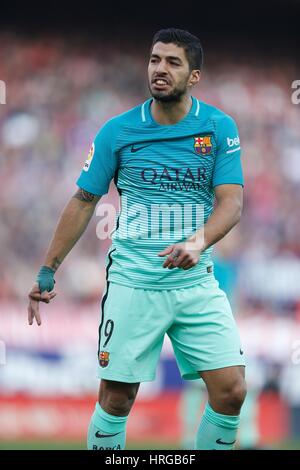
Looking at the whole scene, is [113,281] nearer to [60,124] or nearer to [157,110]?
[157,110]

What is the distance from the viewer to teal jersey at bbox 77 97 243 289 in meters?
5.50

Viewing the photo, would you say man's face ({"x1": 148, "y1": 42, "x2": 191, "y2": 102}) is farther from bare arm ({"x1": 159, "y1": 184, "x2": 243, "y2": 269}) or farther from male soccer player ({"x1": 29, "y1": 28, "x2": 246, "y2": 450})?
bare arm ({"x1": 159, "y1": 184, "x2": 243, "y2": 269})

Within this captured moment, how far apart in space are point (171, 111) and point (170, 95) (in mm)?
110

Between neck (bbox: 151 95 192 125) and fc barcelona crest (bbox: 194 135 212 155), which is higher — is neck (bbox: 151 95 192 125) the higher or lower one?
the higher one

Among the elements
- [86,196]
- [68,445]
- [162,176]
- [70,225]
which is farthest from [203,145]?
[68,445]

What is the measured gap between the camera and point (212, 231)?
208 inches

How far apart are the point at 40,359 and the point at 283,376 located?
262 cm

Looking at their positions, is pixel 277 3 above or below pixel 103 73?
above

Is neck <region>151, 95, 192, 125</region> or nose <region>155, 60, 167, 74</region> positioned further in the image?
neck <region>151, 95, 192, 125</region>

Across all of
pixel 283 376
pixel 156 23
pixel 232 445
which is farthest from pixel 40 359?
pixel 232 445

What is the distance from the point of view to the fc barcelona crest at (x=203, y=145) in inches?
217

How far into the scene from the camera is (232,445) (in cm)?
551

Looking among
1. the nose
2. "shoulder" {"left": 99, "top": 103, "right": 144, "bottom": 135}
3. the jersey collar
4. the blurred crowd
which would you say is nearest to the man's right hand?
"shoulder" {"left": 99, "top": 103, "right": 144, "bottom": 135}

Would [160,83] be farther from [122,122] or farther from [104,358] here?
[104,358]
